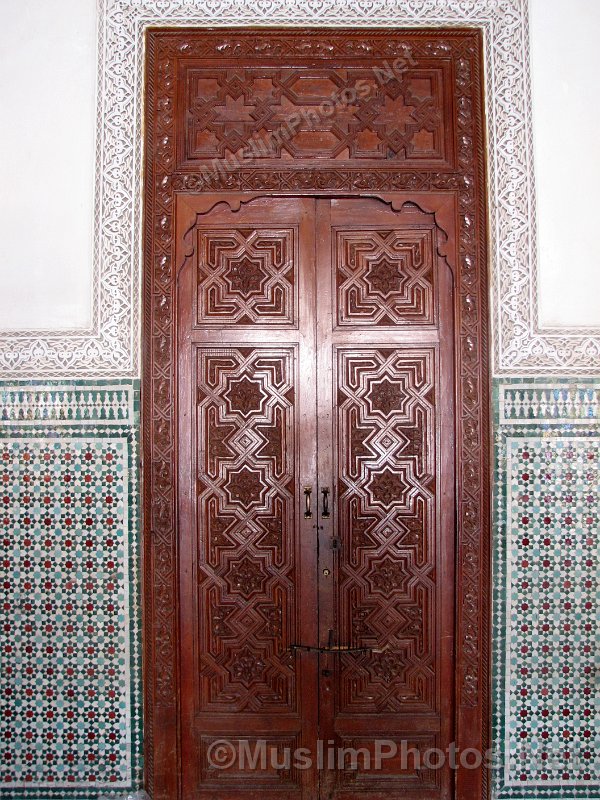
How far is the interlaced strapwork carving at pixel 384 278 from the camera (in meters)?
2.22

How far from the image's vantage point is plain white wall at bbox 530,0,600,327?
7.14 feet

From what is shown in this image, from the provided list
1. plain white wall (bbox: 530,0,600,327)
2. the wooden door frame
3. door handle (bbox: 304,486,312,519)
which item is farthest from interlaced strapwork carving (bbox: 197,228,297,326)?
plain white wall (bbox: 530,0,600,327)

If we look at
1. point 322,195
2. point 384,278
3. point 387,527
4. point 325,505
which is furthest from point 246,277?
point 387,527

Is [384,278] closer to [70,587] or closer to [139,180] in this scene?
[139,180]

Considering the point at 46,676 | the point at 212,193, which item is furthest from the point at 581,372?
the point at 46,676

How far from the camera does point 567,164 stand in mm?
2189

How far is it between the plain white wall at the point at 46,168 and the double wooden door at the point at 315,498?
402 millimetres

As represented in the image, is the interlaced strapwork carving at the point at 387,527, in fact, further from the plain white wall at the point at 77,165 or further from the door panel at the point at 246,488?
the plain white wall at the point at 77,165

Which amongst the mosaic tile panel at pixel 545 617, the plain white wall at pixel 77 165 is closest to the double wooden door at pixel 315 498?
the mosaic tile panel at pixel 545 617

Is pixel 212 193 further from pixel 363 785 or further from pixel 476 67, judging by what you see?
pixel 363 785

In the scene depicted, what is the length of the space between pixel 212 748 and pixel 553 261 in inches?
87.3

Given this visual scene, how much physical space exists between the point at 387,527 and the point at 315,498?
29cm

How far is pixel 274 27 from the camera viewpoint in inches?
87.4

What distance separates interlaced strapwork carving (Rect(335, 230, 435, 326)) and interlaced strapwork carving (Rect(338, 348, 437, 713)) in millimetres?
143
